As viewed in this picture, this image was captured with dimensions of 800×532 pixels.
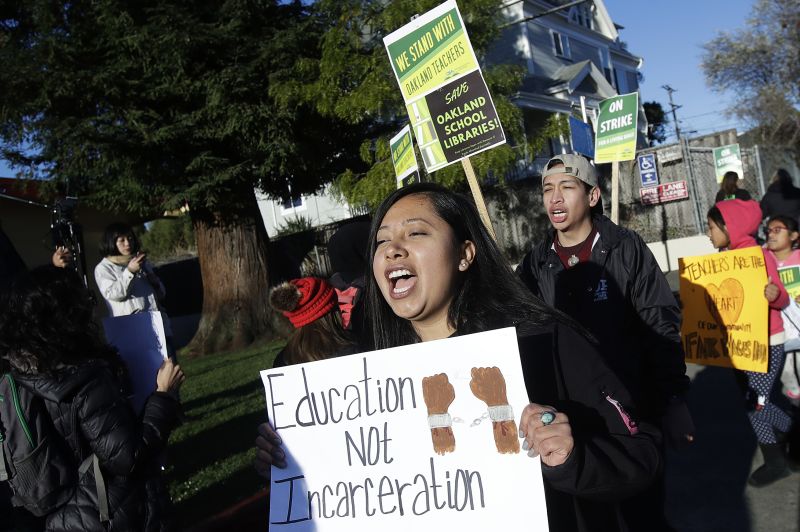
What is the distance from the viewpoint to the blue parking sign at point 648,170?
15906 mm

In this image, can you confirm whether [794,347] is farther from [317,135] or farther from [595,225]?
[317,135]

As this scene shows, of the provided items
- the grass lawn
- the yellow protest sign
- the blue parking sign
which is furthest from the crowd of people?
the blue parking sign

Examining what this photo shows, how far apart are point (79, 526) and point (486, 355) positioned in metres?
1.76

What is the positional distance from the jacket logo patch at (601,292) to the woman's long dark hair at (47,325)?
207 cm

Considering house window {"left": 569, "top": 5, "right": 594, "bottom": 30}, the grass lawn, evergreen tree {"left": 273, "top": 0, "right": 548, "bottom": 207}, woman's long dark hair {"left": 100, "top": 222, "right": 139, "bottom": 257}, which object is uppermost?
house window {"left": 569, "top": 5, "right": 594, "bottom": 30}

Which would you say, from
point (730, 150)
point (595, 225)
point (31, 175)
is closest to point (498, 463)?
point (595, 225)

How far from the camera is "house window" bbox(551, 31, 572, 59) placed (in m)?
31.9

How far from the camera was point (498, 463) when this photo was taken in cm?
159

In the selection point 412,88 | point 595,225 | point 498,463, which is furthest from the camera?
point 412,88

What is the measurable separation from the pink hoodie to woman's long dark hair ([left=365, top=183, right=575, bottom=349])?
3.16 m

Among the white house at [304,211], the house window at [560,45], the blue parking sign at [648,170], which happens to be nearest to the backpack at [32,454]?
the blue parking sign at [648,170]

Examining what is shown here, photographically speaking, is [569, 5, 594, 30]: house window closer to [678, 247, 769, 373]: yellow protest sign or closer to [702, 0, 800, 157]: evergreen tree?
[702, 0, 800, 157]: evergreen tree

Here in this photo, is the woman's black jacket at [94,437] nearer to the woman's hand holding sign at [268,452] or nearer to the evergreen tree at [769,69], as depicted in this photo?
the woman's hand holding sign at [268,452]

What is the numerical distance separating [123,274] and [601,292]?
4325 mm
